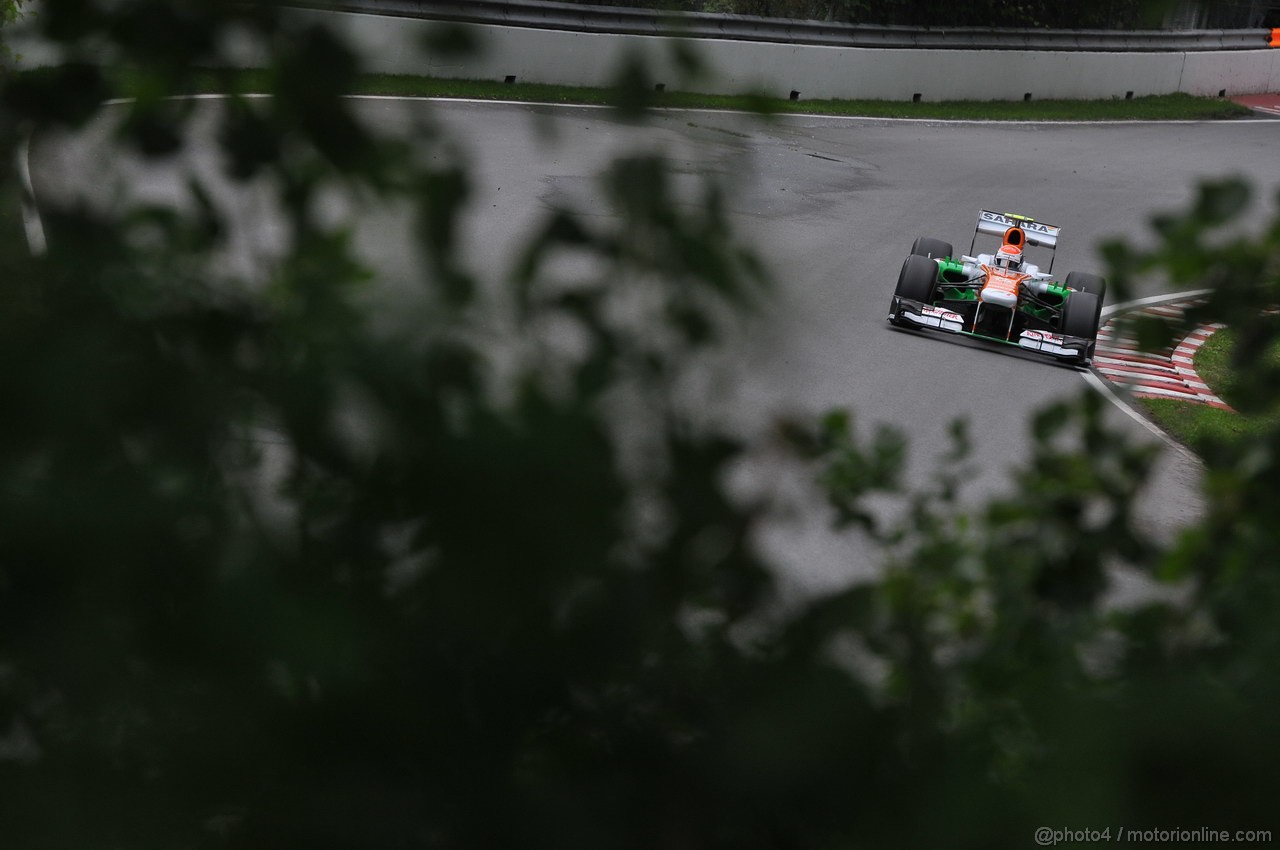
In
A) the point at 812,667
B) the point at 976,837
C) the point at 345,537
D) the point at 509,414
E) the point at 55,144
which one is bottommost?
the point at 976,837

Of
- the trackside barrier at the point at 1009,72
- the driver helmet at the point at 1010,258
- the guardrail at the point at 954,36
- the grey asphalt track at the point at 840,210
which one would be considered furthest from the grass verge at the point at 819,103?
the driver helmet at the point at 1010,258

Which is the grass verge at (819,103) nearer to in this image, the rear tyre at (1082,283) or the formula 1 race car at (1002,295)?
the formula 1 race car at (1002,295)

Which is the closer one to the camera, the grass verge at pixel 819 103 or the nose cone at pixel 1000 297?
the grass verge at pixel 819 103

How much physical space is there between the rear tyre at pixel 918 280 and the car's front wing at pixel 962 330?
5cm

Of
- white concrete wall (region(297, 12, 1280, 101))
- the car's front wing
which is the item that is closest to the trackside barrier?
white concrete wall (region(297, 12, 1280, 101))

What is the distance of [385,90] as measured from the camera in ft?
3.92

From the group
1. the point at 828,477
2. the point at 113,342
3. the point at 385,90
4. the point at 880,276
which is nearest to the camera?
the point at 113,342

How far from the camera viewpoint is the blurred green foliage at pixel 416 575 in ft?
3.51

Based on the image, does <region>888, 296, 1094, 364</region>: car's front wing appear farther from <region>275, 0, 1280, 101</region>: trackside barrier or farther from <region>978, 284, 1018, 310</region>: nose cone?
<region>275, 0, 1280, 101</region>: trackside barrier

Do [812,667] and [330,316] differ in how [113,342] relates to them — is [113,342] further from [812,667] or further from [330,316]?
[812,667]

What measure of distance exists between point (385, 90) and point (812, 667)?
2.20 ft

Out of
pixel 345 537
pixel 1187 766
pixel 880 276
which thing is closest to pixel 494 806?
pixel 345 537

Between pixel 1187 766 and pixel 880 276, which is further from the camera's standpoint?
pixel 880 276

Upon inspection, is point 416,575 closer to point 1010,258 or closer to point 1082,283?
point 1010,258
